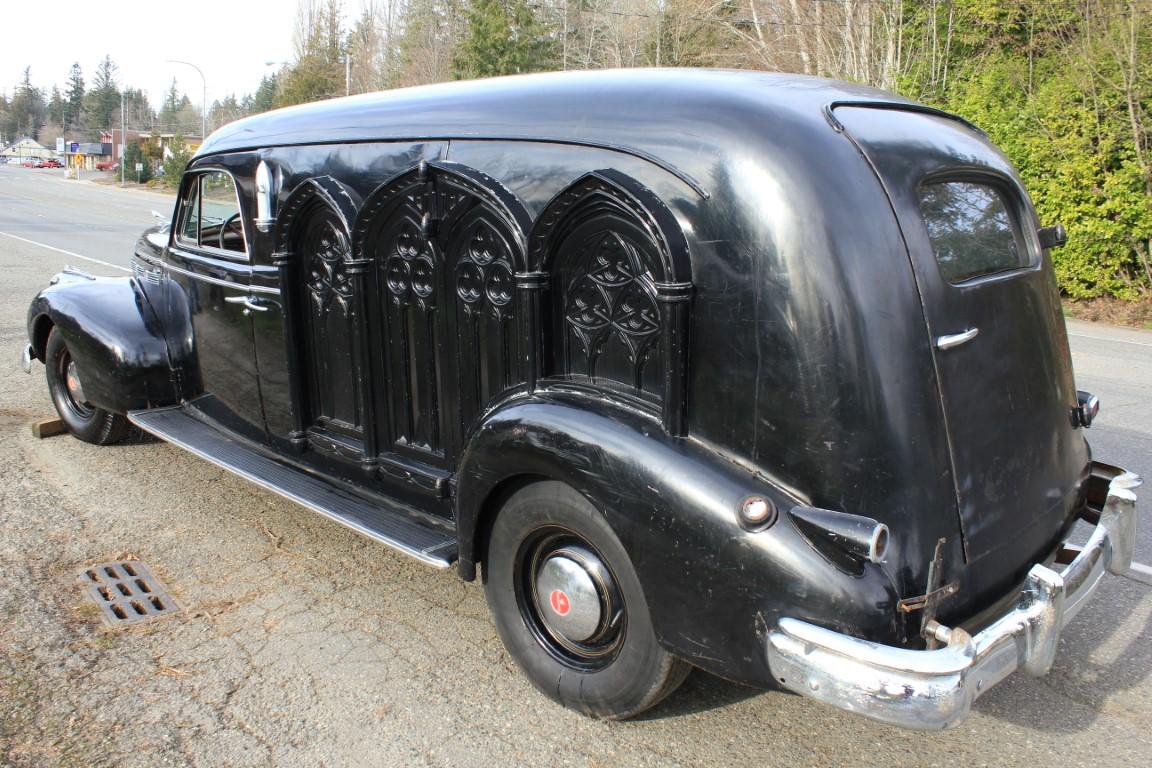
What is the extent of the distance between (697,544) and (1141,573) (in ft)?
9.21

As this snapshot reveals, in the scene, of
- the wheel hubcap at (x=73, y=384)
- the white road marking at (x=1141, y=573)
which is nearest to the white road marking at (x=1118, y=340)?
the white road marking at (x=1141, y=573)

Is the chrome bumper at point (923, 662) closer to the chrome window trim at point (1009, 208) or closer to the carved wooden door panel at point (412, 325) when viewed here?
the chrome window trim at point (1009, 208)

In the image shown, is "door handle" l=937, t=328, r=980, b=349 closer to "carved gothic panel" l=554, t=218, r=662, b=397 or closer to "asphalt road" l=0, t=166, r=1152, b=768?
"carved gothic panel" l=554, t=218, r=662, b=397

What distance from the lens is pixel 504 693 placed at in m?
3.14

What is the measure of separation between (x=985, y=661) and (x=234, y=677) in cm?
249

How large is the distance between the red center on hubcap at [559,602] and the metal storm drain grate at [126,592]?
5.67ft

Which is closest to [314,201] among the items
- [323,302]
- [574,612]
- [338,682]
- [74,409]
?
[323,302]

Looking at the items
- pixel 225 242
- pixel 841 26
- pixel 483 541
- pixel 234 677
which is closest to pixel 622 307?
pixel 483 541

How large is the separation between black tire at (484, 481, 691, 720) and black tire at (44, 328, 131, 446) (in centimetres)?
350

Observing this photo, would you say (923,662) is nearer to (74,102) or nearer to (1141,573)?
(1141,573)

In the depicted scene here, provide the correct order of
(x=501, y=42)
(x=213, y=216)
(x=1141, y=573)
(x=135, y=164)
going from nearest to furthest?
(x=1141, y=573) → (x=213, y=216) → (x=501, y=42) → (x=135, y=164)

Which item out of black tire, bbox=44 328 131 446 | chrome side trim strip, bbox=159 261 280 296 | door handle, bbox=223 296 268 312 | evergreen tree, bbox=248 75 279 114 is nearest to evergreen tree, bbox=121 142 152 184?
evergreen tree, bbox=248 75 279 114

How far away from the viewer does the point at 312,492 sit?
157 inches

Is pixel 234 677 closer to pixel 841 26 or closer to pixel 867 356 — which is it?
pixel 867 356
